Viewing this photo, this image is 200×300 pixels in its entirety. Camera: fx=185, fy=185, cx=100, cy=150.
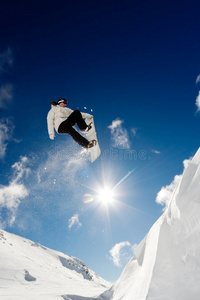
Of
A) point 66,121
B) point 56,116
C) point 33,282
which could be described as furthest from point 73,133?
point 33,282

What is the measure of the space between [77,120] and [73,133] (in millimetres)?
620

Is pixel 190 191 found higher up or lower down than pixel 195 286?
A: higher up

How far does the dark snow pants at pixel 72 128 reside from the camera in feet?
23.8

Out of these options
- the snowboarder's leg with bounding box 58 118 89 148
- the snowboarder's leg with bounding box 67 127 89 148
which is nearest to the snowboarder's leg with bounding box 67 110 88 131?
the snowboarder's leg with bounding box 58 118 89 148

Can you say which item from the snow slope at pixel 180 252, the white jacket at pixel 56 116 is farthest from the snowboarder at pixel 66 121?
the snow slope at pixel 180 252

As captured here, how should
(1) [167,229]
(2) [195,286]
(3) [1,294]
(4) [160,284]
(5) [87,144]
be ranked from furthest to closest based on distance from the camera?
1. (5) [87,144]
2. (3) [1,294]
3. (1) [167,229]
4. (4) [160,284]
5. (2) [195,286]

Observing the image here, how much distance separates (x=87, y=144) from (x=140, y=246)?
3920 millimetres

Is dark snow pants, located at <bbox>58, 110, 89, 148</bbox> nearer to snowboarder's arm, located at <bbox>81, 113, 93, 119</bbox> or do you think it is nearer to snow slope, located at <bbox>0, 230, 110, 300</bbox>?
snowboarder's arm, located at <bbox>81, 113, 93, 119</bbox>

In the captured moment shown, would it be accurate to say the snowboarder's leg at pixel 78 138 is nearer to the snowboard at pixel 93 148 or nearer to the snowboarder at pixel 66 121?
the snowboarder at pixel 66 121

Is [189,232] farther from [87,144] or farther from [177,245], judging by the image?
[87,144]

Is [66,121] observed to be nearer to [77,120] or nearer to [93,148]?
[77,120]

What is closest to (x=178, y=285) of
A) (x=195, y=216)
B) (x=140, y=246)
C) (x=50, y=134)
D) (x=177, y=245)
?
(x=177, y=245)

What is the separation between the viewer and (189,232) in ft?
10.3

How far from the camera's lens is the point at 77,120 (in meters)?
7.55
